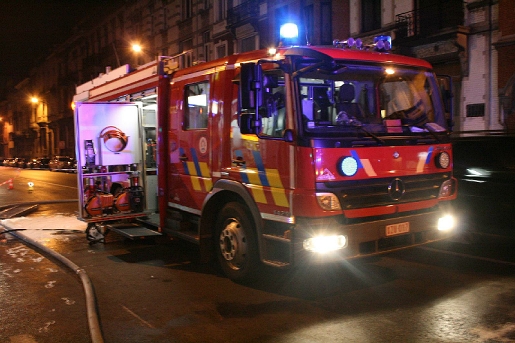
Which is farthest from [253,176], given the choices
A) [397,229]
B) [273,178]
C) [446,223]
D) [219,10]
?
[219,10]

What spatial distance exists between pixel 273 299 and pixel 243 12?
23.6 m

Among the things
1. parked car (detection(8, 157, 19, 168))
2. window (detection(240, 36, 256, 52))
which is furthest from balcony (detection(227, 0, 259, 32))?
parked car (detection(8, 157, 19, 168))

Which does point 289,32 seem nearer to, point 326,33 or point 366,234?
point 366,234

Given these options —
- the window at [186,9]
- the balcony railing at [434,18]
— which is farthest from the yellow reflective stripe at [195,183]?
the window at [186,9]

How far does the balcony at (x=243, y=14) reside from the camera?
2664 cm

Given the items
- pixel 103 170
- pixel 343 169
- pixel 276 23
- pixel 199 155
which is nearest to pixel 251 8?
pixel 276 23

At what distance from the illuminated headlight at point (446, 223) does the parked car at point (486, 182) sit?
4.72 ft

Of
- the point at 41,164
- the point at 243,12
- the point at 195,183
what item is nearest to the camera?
the point at 195,183

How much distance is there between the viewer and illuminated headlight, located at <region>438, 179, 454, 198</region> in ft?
20.8

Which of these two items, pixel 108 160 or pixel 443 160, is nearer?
pixel 443 160

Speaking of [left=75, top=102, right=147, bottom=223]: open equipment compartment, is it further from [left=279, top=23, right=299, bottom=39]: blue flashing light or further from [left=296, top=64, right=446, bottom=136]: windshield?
[left=296, top=64, right=446, bottom=136]: windshield

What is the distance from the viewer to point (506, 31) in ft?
50.5

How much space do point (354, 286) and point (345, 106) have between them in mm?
2168

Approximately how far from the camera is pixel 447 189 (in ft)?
21.0
